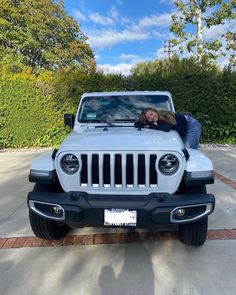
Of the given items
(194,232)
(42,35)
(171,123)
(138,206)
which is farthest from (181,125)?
(42,35)

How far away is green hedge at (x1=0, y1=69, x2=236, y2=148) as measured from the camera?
11.1m

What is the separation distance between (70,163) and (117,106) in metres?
1.97

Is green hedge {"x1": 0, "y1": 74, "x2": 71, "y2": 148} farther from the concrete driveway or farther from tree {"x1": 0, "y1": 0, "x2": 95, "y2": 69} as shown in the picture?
tree {"x1": 0, "y1": 0, "x2": 95, "y2": 69}

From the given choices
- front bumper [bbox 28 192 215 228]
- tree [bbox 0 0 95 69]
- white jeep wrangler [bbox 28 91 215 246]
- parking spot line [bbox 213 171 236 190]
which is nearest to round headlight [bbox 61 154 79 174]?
white jeep wrangler [bbox 28 91 215 246]

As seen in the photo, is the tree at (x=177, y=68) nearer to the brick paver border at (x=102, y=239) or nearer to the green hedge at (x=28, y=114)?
the green hedge at (x=28, y=114)

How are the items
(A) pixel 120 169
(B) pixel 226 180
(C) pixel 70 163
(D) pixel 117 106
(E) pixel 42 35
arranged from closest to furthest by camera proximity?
(A) pixel 120 169
(C) pixel 70 163
(D) pixel 117 106
(B) pixel 226 180
(E) pixel 42 35

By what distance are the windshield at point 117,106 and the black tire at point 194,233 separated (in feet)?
6.10

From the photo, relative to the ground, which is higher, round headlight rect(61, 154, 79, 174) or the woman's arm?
the woman's arm

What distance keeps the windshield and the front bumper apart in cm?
191

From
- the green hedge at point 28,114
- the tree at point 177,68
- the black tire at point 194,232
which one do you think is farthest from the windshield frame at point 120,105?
the green hedge at point 28,114

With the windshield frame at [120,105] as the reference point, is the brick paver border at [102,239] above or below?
below

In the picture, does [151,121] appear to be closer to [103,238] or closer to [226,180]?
[103,238]

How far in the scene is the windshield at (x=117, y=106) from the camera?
4.82 m

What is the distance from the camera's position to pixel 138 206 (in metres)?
2.95
